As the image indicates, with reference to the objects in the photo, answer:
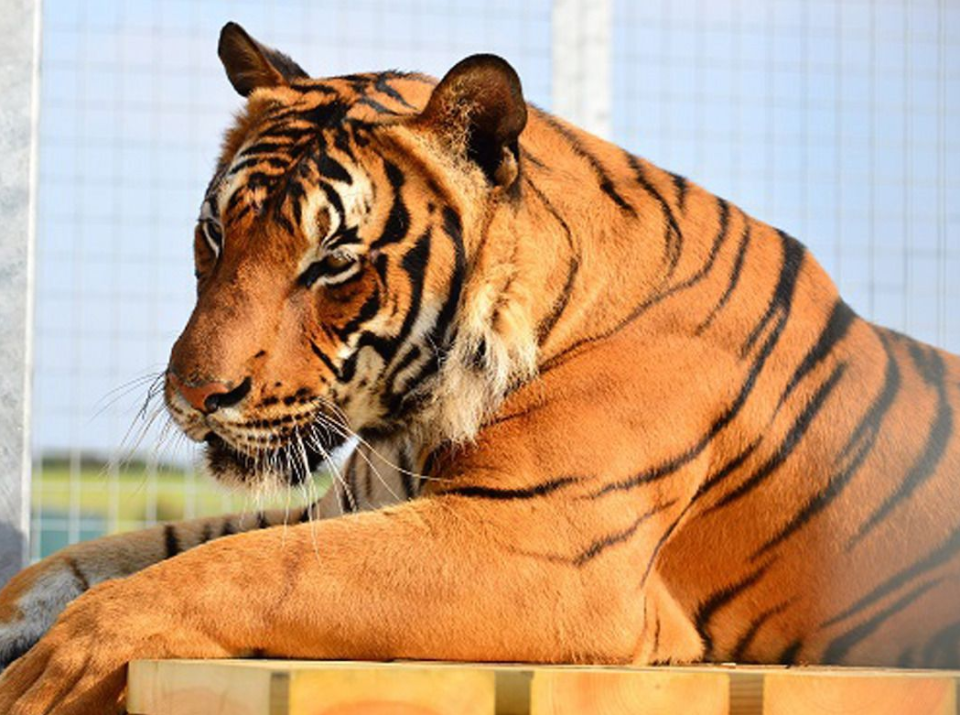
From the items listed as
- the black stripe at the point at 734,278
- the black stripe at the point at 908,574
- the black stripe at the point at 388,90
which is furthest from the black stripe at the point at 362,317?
the black stripe at the point at 908,574

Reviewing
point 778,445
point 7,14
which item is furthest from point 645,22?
point 778,445

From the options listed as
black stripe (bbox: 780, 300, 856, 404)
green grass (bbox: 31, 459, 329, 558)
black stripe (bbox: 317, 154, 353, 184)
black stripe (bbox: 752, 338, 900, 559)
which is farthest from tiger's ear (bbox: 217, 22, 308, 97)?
green grass (bbox: 31, 459, 329, 558)

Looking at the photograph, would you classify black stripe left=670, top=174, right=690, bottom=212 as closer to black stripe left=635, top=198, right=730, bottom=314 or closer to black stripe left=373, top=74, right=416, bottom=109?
black stripe left=635, top=198, right=730, bottom=314

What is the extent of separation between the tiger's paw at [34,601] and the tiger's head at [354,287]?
430 mm

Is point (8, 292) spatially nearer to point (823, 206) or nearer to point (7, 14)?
point (7, 14)

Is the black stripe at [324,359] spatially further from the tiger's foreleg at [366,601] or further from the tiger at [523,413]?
the tiger's foreleg at [366,601]

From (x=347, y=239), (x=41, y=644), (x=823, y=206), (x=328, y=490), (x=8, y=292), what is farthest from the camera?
(x=823, y=206)

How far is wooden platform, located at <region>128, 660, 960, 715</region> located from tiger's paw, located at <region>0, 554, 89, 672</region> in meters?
0.64

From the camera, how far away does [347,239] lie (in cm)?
205

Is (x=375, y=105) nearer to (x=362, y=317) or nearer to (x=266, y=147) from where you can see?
(x=266, y=147)

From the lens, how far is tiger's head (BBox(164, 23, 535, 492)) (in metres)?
1.99

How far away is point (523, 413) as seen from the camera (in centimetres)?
203

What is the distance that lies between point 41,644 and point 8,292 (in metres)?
1.06

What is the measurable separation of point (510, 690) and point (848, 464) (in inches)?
31.5
